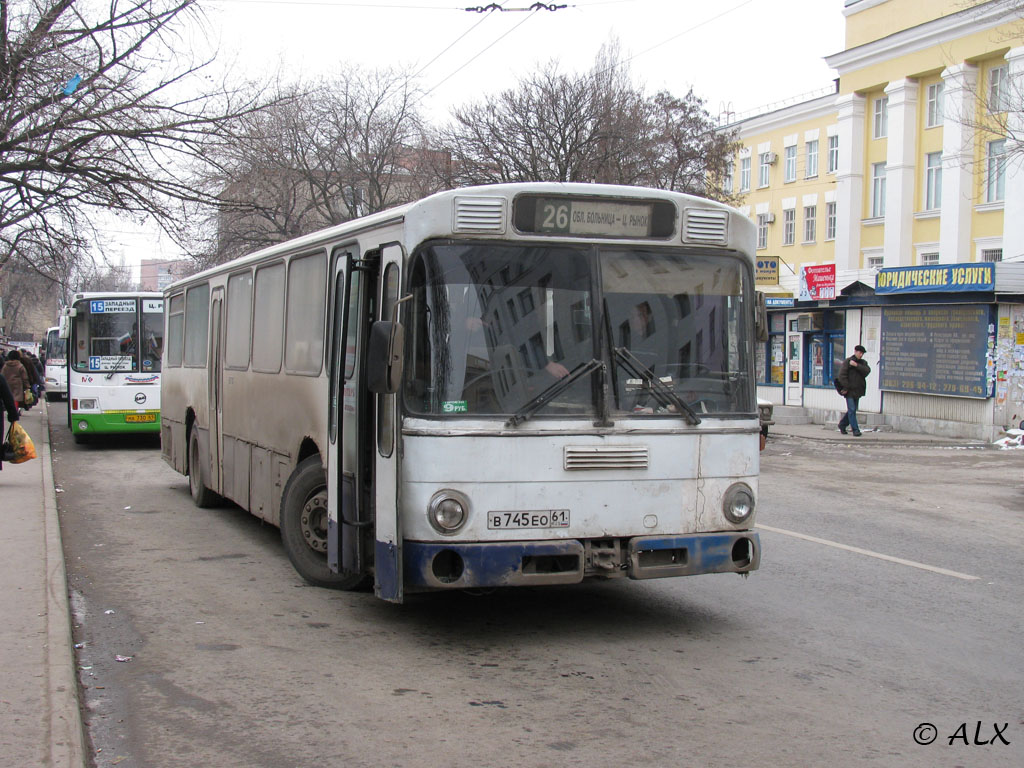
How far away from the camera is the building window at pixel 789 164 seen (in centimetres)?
5100

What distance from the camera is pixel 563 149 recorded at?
107ft

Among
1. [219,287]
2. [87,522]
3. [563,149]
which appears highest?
[563,149]

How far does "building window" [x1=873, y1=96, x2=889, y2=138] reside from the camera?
1603 inches

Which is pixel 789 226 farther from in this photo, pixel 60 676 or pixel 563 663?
pixel 60 676

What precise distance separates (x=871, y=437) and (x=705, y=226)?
18149 millimetres

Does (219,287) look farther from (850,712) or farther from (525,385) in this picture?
(850,712)

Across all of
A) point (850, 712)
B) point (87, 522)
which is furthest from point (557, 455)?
point (87, 522)

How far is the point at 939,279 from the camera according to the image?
2309 centimetres

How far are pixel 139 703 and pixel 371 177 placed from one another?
3755cm

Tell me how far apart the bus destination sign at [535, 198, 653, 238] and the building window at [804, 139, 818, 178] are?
45.3 m

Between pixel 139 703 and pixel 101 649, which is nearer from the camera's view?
pixel 139 703

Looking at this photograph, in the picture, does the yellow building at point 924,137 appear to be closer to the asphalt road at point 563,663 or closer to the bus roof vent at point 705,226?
the asphalt road at point 563,663

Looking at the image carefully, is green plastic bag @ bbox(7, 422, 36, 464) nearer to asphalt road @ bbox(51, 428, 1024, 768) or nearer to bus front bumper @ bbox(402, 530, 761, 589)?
asphalt road @ bbox(51, 428, 1024, 768)

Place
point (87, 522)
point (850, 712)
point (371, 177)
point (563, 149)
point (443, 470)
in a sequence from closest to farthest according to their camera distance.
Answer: point (850, 712)
point (443, 470)
point (87, 522)
point (563, 149)
point (371, 177)
